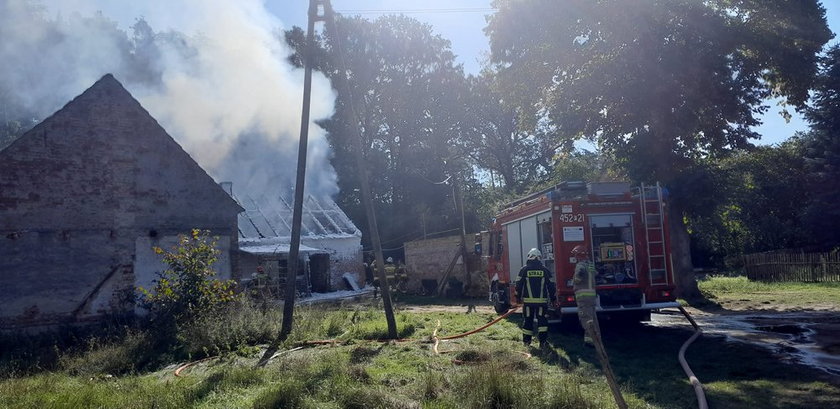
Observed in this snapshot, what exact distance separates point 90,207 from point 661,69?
14.4m

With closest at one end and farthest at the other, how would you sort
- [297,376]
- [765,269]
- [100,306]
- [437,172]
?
[297,376] < [100,306] < [765,269] < [437,172]

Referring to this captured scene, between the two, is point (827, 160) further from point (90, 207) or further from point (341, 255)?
point (90, 207)

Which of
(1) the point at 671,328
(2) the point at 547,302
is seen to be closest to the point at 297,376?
(2) the point at 547,302

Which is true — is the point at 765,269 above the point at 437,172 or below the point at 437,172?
below

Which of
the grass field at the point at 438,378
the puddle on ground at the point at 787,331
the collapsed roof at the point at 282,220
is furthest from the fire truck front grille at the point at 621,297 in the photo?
the collapsed roof at the point at 282,220

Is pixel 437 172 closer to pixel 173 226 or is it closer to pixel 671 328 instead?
pixel 173 226

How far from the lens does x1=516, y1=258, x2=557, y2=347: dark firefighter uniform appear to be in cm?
1130

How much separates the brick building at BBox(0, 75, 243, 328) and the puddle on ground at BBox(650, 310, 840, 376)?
1248cm

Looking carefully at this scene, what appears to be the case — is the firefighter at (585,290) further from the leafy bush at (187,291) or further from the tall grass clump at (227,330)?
the leafy bush at (187,291)

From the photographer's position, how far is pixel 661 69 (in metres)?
16.0

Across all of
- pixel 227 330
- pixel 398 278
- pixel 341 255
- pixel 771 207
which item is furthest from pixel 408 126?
pixel 227 330

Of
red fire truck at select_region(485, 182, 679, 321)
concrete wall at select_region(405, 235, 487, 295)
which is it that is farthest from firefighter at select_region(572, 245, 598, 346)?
concrete wall at select_region(405, 235, 487, 295)

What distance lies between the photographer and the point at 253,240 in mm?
27156

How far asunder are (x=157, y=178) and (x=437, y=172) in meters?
28.2
